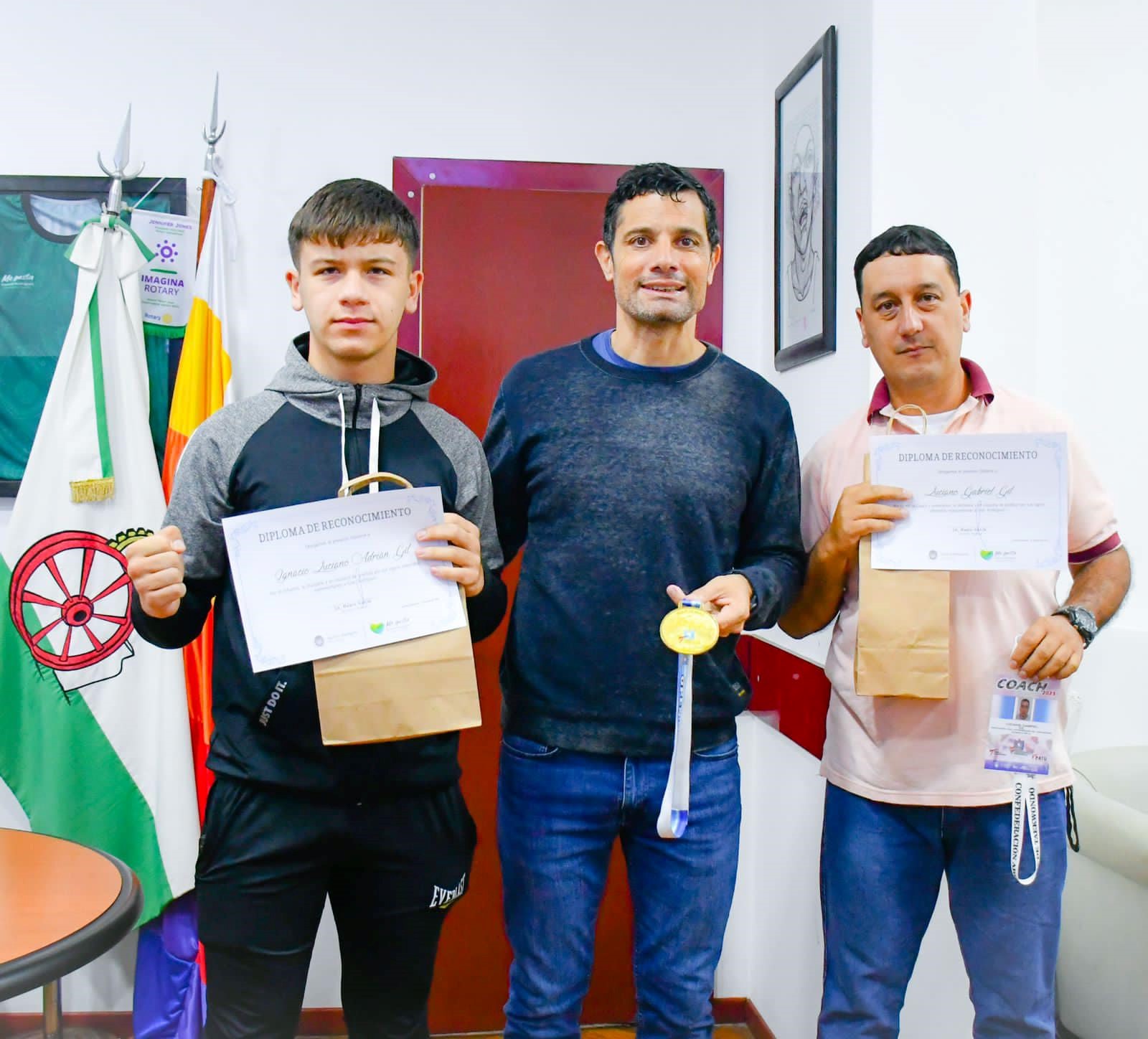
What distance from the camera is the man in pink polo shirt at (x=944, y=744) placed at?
130 cm

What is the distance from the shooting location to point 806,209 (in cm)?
208

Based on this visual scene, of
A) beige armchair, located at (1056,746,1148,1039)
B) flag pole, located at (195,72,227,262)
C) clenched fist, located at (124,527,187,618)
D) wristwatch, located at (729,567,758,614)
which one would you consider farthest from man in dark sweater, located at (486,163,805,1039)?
flag pole, located at (195,72,227,262)

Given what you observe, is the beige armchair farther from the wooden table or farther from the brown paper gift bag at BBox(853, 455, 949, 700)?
the wooden table

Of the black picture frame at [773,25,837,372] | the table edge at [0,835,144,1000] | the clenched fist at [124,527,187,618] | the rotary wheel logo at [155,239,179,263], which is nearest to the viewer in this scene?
the table edge at [0,835,144,1000]

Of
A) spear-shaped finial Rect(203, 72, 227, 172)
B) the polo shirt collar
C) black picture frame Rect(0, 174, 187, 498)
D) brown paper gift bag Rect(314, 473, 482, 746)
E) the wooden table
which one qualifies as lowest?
the wooden table

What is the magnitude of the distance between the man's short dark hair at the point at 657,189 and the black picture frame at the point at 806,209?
600 millimetres

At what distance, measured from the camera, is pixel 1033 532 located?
1265 millimetres

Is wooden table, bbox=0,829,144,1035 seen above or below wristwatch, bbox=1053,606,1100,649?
below

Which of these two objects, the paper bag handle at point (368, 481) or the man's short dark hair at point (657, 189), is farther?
the man's short dark hair at point (657, 189)

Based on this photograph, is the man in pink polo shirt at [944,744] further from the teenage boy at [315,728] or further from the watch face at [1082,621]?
the teenage boy at [315,728]

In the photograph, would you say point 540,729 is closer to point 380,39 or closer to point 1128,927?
point 1128,927

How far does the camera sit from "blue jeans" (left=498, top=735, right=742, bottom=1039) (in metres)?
1.32

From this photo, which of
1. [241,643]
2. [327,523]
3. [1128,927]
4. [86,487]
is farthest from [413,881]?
[1128,927]

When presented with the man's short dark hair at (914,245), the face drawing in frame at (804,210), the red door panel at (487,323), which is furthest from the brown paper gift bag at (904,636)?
the red door panel at (487,323)
